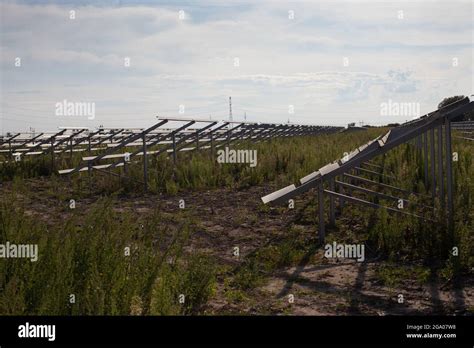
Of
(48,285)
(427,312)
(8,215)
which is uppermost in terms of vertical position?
(8,215)

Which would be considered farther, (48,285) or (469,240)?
(469,240)

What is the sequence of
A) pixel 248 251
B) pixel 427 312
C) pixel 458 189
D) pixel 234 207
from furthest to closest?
pixel 234 207
pixel 458 189
pixel 248 251
pixel 427 312

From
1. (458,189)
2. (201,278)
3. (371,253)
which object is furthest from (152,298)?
(458,189)

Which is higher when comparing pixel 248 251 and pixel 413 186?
pixel 413 186

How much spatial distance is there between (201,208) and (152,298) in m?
5.31

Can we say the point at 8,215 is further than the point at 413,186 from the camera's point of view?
No

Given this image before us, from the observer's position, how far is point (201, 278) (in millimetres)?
4922

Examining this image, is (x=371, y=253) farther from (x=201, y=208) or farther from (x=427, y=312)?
(x=201, y=208)

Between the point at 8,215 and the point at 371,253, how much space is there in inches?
156

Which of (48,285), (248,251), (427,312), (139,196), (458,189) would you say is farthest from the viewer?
(139,196)

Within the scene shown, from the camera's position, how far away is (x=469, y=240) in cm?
596
